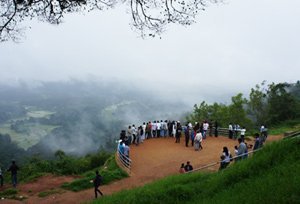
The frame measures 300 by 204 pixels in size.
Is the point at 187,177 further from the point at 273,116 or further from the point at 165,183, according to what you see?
the point at 273,116

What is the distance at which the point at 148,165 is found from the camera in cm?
2200

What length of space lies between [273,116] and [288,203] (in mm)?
39974

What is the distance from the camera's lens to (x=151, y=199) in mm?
13891

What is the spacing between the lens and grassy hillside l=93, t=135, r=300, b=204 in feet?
34.4

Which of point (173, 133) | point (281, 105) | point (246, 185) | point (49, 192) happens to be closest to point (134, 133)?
point (173, 133)

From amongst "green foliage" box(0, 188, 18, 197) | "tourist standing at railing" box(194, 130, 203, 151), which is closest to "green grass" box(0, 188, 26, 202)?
"green foliage" box(0, 188, 18, 197)

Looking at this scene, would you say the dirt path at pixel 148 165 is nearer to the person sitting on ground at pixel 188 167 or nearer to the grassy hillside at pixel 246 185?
the person sitting on ground at pixel 188 167

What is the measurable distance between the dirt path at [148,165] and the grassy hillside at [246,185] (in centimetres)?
365

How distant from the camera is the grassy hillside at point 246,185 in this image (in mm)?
10492

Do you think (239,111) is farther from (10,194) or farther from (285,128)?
(10,194)

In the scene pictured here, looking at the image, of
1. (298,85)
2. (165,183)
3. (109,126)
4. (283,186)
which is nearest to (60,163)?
(165,183)

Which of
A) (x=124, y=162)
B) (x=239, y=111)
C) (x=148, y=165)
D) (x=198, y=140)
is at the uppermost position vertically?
(x=239, y=111)

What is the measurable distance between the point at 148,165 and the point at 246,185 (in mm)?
10490

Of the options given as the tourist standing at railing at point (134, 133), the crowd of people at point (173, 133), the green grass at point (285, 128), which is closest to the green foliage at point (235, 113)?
the green grass at point (285, 128)
